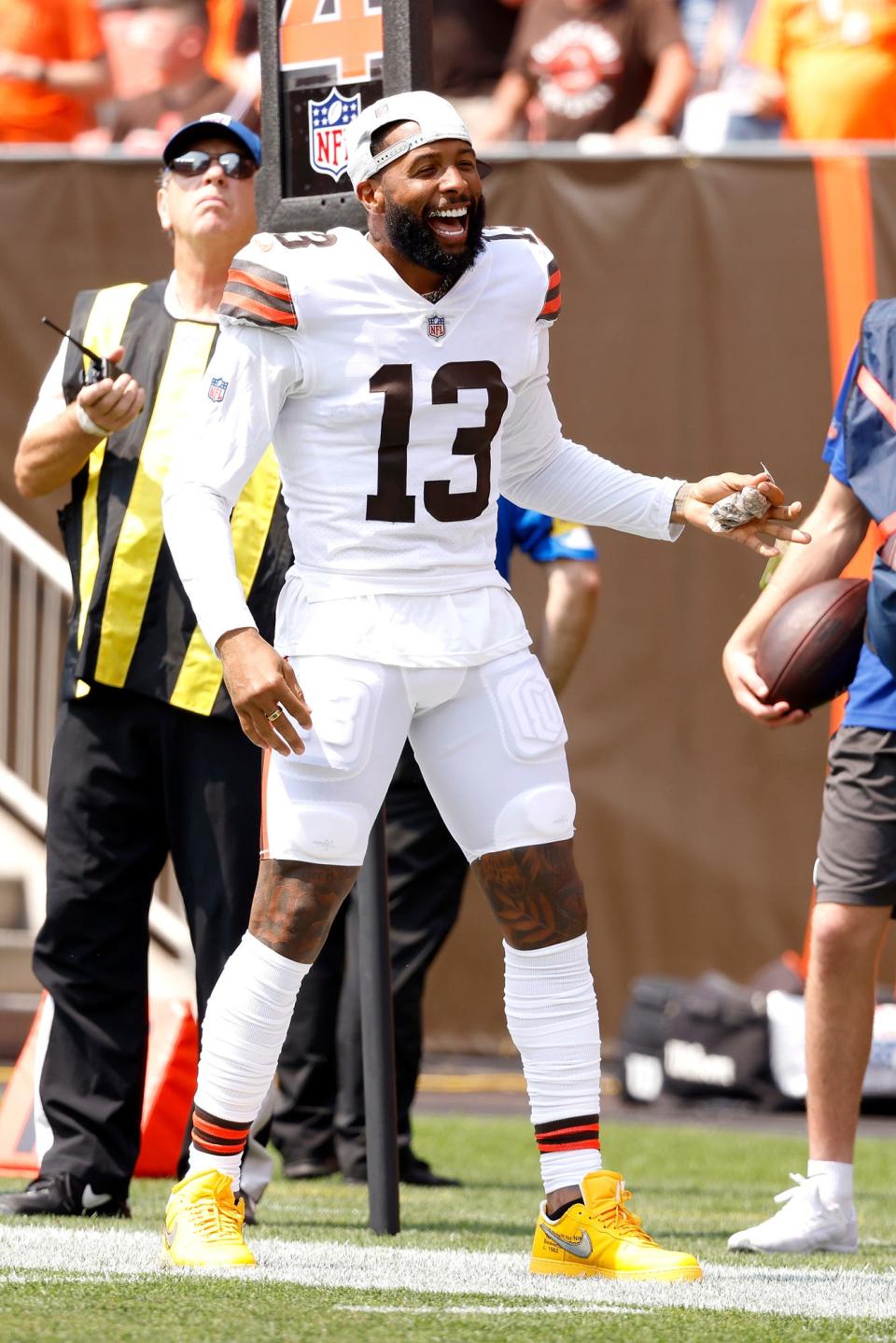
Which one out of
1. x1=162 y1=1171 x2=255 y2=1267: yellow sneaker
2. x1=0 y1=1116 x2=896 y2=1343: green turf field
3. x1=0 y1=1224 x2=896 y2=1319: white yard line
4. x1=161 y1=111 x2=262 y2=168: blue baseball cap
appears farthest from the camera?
x1=161 y1=111 x2=262 y2=168: blue baseball cap

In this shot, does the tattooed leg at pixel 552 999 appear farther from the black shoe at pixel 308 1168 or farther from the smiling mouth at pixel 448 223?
the black shoe at pixel 308 1168

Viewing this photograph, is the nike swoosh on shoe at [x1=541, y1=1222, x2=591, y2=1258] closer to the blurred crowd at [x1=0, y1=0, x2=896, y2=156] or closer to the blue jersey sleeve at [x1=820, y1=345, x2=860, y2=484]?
the blue jersey sleeve at [x1=820, y1=345, x2=860, y2=484]

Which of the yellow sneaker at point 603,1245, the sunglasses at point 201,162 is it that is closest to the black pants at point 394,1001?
the sunglasses at point 201,162

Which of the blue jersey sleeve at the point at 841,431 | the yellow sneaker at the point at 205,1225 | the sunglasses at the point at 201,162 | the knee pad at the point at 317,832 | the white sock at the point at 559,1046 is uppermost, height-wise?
the sunglasses at the point at 201,162

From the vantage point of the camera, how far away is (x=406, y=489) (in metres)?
3.28

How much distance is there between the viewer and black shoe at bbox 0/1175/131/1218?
402 centimetres

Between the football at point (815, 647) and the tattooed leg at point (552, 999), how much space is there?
2.90ft

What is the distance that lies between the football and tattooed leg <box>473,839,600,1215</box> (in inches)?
34.8

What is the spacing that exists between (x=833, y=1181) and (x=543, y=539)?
193 centimetres

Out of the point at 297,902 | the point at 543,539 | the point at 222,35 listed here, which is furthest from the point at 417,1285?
the point at 222,35

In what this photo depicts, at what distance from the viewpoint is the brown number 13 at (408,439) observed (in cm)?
326

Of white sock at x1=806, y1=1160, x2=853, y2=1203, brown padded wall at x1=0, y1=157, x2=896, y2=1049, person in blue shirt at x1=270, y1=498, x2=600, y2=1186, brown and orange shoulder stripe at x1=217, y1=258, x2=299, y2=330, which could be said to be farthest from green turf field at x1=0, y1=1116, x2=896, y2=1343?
brown padded wall at x1=0, y1=157, x2=896, y2=1049

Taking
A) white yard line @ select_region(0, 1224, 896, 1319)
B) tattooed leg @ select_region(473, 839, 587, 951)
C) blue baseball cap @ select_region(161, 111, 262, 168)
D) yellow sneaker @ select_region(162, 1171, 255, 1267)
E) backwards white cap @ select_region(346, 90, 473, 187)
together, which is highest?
blue baseball cap @ select_region(161, 111, 262, 168)

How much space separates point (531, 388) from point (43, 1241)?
1589 millimetres
